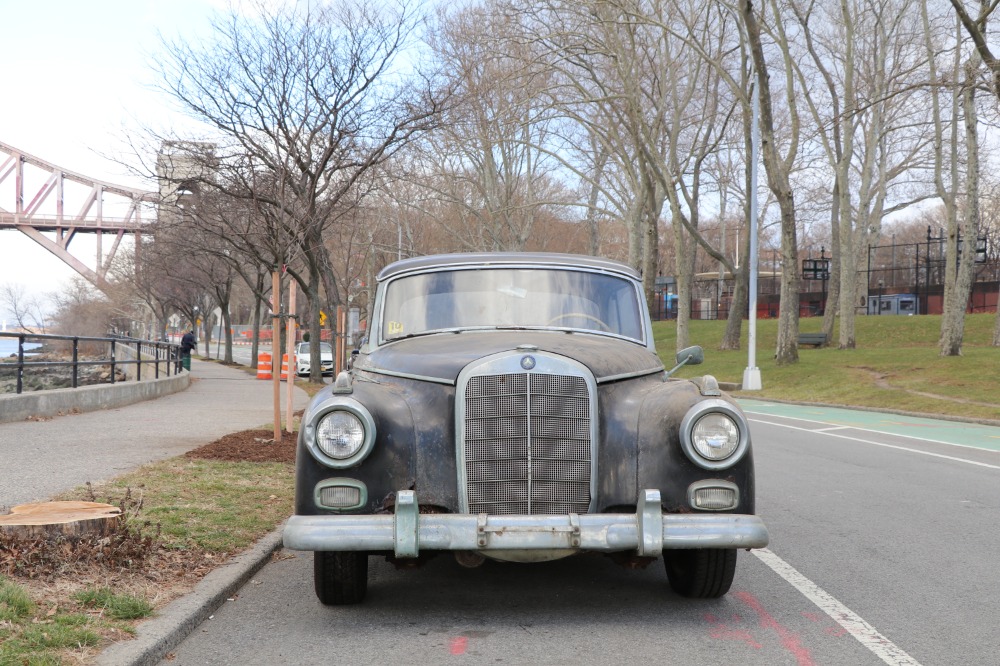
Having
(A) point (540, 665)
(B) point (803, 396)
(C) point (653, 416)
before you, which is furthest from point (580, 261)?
(B) point (803, 396)

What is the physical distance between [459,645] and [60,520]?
2384mm

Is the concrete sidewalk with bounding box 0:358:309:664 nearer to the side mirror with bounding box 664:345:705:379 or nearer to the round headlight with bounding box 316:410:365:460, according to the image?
the round headlight with bounding box 316:410:365:460

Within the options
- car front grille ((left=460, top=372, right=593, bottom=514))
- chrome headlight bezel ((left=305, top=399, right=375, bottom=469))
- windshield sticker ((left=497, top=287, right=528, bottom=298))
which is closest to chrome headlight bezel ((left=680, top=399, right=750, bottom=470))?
car front grille ((left=460, top=372, right=593, bottom=514))

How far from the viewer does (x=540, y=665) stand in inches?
168

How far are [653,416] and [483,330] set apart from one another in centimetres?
151

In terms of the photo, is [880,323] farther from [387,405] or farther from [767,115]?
[387,405]

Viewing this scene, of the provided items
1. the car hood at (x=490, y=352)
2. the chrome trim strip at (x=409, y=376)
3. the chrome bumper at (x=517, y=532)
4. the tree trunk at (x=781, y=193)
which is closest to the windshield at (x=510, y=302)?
the car hood at (x=490, y=352)

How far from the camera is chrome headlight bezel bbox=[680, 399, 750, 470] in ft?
15.9

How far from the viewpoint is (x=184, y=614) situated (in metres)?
4.74

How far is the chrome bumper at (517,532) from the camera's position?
4.51 m

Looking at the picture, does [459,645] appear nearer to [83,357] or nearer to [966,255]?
[83,357]

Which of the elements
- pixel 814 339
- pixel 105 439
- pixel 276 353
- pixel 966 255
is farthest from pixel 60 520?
pixel 814 339

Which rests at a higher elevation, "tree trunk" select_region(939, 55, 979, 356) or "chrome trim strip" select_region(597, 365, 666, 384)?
"tree trunk" select_region(939, 55, 979, 356)

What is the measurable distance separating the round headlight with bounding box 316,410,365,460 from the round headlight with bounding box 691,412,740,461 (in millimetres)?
1640
